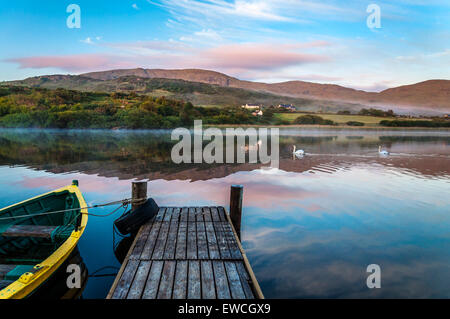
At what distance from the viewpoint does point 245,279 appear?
17.4ft

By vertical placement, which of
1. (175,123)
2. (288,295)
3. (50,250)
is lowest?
(288,295)

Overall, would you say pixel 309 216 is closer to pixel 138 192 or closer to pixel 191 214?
pixel 191 214

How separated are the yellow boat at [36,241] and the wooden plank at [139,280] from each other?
5.54ft

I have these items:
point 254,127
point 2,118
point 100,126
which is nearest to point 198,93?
point 254,127

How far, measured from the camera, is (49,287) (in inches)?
242

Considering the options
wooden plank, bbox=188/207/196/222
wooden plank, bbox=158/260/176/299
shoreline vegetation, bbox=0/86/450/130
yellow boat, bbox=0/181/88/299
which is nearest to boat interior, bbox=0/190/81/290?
yellow boat, bbox=0/181/88/299

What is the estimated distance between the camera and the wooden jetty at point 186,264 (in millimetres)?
4895

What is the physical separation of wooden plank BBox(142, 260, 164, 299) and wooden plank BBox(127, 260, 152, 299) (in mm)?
70

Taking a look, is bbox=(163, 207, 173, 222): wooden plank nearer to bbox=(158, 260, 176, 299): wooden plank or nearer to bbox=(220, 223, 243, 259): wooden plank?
bbox=(220, 223, 243, 259): wooden plank

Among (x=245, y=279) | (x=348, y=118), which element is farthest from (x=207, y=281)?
(x=348, y=118)

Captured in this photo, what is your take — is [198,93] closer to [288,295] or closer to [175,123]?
[175,123]

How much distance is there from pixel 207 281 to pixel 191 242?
189 cm

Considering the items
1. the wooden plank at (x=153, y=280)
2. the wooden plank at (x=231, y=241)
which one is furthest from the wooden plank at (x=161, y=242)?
the wooden plank at (x=231, y=241)

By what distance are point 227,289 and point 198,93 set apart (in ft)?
598
